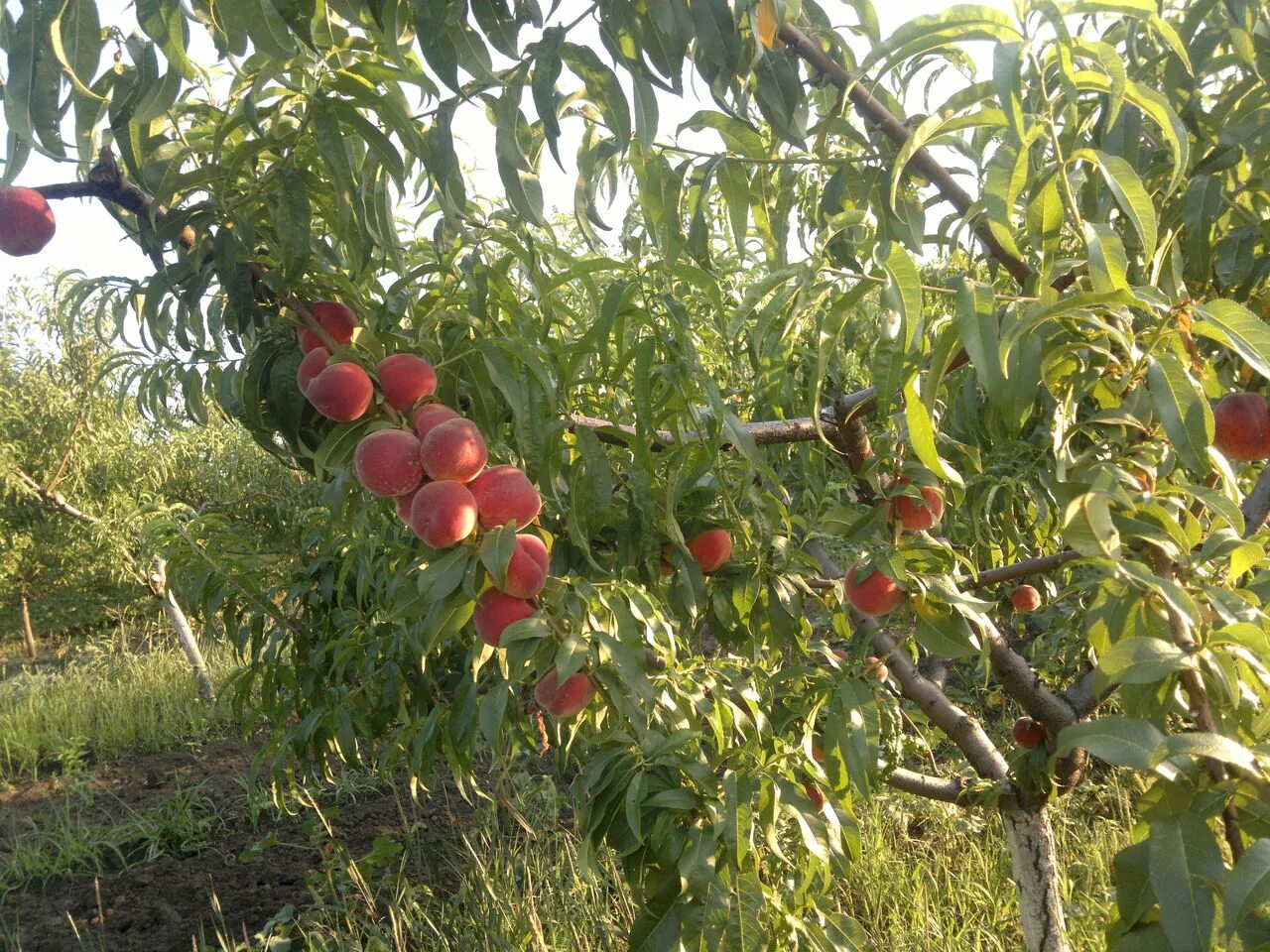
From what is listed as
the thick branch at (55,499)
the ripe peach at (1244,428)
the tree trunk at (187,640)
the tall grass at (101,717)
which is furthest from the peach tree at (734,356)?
the thick branch at (55,499)

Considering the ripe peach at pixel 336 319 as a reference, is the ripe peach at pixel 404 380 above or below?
below

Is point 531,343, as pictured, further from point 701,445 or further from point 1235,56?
point 1235,56

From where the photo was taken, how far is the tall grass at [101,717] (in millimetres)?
4578

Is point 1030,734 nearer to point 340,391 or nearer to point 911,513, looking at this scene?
point 911,513

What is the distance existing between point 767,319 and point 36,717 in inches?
223

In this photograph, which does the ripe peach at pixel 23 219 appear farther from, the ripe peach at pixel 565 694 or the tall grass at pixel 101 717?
the tall grass at pixel 101 717

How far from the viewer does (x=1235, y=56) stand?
38.0 inches

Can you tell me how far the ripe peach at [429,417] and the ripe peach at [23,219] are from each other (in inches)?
17.5

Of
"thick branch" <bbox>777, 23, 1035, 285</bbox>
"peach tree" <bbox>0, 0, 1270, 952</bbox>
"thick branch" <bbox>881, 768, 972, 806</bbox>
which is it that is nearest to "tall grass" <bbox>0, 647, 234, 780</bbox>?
"thick branch" <bbox>881, 768, 972, 806</bbox>

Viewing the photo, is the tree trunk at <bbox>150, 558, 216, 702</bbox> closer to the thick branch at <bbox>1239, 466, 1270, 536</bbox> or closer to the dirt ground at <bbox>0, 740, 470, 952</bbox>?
the dirt ground at <bbox>0, 740, 470, 952</bbox>

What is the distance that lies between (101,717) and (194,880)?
244cm

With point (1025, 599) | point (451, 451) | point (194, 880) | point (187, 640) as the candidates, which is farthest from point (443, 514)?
point (187, 640)

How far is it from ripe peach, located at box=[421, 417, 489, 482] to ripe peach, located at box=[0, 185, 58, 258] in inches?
19.1

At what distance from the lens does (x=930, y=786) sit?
1.75 metres
